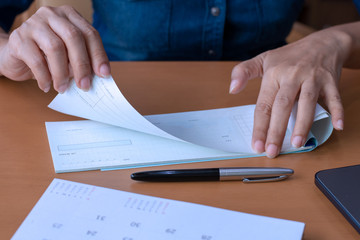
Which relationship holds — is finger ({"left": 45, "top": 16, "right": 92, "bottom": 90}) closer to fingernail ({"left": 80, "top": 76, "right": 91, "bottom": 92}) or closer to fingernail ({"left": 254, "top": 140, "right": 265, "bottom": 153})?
fingernail ({"left": 80, "top": 76, "right": 91, "bottom": 92})

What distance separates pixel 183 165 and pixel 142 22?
0.59 m

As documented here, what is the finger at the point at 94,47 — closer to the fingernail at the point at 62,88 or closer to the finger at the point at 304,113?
the fingernail at the point at 62,88

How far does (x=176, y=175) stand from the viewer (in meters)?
0.59

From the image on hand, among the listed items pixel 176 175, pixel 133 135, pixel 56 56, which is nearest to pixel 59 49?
pixel 56 56

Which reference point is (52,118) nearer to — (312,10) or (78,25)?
(78,25)

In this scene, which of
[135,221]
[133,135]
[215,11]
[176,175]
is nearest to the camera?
[135,221]

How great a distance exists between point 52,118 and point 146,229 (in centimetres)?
36

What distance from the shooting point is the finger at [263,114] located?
0.67 m

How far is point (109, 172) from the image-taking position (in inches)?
24.2

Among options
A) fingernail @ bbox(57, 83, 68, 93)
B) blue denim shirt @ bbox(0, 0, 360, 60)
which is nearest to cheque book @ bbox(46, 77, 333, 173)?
fingernail @ bbox(57, 83, 68, 93)

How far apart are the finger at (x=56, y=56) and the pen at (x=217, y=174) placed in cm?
22

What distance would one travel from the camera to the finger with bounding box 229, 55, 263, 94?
2.48 ft

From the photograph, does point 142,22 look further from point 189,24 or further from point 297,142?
point 297,142

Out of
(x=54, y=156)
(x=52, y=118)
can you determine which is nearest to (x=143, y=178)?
(x=54, y=156)
